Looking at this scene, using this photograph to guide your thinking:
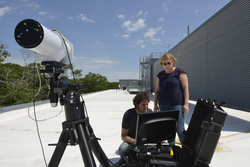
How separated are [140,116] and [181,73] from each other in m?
1.17

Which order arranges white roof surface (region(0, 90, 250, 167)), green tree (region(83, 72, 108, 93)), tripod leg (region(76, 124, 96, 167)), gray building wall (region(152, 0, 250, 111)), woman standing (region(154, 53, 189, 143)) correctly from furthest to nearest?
1. green tree (region(83, 72, 108, 93))
2. gray building wall (region(152, 0, 250, 111))
3. white roof surface (region(0, 90, 250, 167))
4. woman standing (region(154, 53, 189, 143))
5. tripod leg (region(76, 124, 96, 167))

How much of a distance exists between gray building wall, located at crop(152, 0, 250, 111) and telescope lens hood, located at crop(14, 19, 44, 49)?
25.1 ft

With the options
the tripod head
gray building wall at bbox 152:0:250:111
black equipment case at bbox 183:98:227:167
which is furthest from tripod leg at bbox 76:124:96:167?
gray building wall at bbox 152:0:250:111

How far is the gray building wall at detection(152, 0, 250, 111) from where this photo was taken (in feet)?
20.9

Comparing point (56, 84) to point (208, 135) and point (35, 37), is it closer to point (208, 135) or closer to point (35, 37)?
point (35, 37)

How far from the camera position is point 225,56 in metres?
7.61

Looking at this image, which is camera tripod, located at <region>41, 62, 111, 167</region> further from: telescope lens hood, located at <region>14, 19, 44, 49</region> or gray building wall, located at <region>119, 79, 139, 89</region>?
gray building wall, located at <region>119, 79, 139, 89</region>

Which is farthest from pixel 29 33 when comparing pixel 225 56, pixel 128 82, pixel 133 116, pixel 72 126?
pixel 128 82

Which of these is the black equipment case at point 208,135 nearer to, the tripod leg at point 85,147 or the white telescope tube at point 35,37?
the tripod leg at point 85,147

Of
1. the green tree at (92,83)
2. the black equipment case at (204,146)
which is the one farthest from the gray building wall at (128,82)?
the black equipment case at (204,146)

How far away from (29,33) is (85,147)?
1041 mm

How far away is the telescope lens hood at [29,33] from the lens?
3.94 ft

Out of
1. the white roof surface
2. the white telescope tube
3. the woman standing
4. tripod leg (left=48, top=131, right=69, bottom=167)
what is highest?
the white telescope tube

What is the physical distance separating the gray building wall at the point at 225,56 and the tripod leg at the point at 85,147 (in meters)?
7.30
